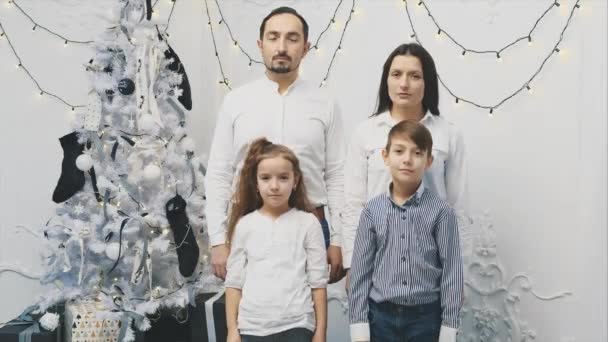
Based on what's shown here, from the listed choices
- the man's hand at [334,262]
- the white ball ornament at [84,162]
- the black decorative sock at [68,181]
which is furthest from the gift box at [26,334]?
the man's hand at [334,262]

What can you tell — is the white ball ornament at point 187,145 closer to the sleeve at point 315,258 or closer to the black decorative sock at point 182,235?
the black decorative sock at point 182,235

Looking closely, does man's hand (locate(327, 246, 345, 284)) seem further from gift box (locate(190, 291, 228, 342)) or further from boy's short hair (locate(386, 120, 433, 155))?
gift box (locate(190, 291, 228, 342))

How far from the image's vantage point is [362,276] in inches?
89.5

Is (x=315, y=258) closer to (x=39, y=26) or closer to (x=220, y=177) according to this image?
(x=220, y=177)

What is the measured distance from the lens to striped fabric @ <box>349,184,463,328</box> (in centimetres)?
220

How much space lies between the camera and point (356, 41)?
12.8 ft

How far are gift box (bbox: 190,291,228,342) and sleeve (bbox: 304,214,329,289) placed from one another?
1026 millimetres

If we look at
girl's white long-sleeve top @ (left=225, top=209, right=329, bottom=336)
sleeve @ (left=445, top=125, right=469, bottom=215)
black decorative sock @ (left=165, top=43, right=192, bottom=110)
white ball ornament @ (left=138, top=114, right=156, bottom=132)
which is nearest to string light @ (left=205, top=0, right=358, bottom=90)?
black decorative sock @ (left=165, top=43, right=192, bottom=110)

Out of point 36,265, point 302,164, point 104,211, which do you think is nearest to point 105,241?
point 104,211

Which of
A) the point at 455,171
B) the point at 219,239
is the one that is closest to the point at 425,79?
the point at 455,171

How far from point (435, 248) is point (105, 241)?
1.72 metres

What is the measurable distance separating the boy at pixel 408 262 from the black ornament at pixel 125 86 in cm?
161

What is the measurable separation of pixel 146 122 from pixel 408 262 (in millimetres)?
1662

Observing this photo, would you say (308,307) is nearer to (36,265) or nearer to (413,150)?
(413,150)
